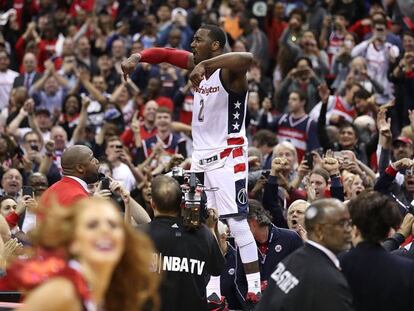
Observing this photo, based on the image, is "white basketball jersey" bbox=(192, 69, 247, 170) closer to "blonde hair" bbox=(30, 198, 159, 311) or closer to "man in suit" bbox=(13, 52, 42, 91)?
"blonde hair" bbox=(30, 198, 159, 311)

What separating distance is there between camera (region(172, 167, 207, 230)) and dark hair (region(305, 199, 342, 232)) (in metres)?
1.62

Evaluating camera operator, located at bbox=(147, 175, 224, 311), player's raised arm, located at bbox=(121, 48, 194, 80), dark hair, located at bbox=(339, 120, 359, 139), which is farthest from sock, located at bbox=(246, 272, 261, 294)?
dark hair, located at bbox=(339, 120, 359, 139)

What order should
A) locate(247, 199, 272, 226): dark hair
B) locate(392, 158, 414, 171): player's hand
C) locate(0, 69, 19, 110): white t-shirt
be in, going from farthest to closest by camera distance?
locate(0, 69, 19, 110): white t-shirt → locate(392, 158, 414, 171): player's hand → locate(247, 199, 272, 226): dark hair

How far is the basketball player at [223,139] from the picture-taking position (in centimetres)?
1030

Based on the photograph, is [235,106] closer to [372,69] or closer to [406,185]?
[406,185]

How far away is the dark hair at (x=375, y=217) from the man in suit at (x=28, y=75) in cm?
1291

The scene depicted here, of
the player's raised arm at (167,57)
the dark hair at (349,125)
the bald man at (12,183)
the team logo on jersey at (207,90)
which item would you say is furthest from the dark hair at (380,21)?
the team logo on jersey at (207,90)

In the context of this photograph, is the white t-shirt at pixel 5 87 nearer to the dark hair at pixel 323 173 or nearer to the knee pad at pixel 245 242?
the dark hair at pixel 323 173

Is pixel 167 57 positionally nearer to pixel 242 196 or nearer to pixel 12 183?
pixel 242 196

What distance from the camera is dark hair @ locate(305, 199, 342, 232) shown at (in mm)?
7305

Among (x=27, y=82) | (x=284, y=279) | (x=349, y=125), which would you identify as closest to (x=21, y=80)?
(x=27, y=82)

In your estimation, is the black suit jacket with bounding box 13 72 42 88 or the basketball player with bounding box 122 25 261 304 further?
the black suit jacket with bounding box 13 72 42 88

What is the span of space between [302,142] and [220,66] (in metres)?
6.88

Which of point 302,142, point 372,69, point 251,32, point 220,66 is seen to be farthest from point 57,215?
point 251,32
